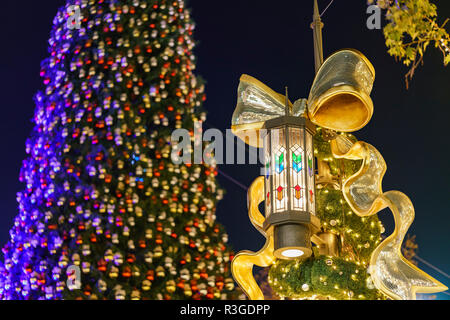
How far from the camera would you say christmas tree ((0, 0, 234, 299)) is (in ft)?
25.5

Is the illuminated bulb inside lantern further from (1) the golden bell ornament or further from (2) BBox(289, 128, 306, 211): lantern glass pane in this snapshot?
(1) the golden bell ornament

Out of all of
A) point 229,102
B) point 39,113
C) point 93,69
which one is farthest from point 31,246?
point 229,102

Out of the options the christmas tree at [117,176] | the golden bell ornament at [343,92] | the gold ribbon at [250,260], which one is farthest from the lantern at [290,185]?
the christmas tree at [117,176]

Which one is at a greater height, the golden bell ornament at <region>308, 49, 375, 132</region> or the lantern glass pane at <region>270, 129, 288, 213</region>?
the golden bell ornament at <region>308, 49, 375, 132</region>

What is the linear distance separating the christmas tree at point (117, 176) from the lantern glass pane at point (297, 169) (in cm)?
212

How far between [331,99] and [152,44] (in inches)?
109

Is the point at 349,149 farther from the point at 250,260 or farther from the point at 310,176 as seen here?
the point at 250,260

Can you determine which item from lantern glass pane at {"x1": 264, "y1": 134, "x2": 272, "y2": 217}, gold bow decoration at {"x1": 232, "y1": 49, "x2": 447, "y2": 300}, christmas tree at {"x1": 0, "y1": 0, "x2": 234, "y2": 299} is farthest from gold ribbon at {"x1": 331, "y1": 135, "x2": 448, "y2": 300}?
christmas tree at {"x1": 0, "y1": 0, "x2": 234, "y2": 299}

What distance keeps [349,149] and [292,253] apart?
1.43m

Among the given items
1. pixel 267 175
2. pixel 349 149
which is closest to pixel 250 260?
pixel 267 175

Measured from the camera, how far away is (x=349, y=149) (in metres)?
7.11

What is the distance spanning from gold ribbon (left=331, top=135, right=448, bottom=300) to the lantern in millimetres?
686

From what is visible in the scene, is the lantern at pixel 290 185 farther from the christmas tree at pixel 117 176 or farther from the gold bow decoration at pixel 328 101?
the christmas tree at pixel 117 176
